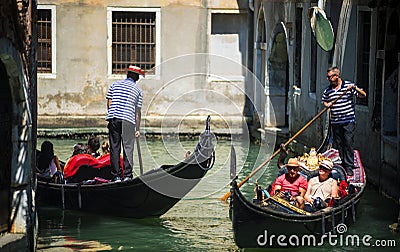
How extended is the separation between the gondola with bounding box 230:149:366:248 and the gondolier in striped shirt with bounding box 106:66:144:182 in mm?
1473

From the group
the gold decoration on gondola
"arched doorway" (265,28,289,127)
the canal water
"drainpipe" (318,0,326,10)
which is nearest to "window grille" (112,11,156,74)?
"arched doorway" (265,28,289,127)

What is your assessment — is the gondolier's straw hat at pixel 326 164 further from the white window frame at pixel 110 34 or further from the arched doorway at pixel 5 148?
the white window frame at pixel 110 34

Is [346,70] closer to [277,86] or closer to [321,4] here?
[321,4]

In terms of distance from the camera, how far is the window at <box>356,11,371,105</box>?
30.8 ft

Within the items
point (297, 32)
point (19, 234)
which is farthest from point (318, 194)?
point (297, 32)

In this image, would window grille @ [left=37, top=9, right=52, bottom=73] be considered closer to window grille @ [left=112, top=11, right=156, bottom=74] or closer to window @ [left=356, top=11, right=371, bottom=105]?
window grille @ [left=112, top=11, right=156, bottom=74]

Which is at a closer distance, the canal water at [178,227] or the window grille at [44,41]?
the canal water at [178,227]

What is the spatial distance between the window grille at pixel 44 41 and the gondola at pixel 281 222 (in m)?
7.17

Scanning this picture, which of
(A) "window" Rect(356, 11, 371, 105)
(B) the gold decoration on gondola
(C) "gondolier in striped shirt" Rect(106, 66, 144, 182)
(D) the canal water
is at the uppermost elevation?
(A) "window" Rect(356, 11, 371, 105)

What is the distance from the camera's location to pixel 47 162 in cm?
796

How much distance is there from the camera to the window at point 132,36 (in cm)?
1310

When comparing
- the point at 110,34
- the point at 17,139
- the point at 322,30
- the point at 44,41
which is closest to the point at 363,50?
the point at 322,30

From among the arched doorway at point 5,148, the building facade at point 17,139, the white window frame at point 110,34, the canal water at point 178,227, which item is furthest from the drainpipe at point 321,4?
the arched doorway at point 5,148

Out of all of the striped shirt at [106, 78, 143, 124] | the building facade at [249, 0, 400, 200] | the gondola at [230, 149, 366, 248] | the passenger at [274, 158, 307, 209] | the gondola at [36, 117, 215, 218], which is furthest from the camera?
the building facade at [249, 0, 400, 200]
